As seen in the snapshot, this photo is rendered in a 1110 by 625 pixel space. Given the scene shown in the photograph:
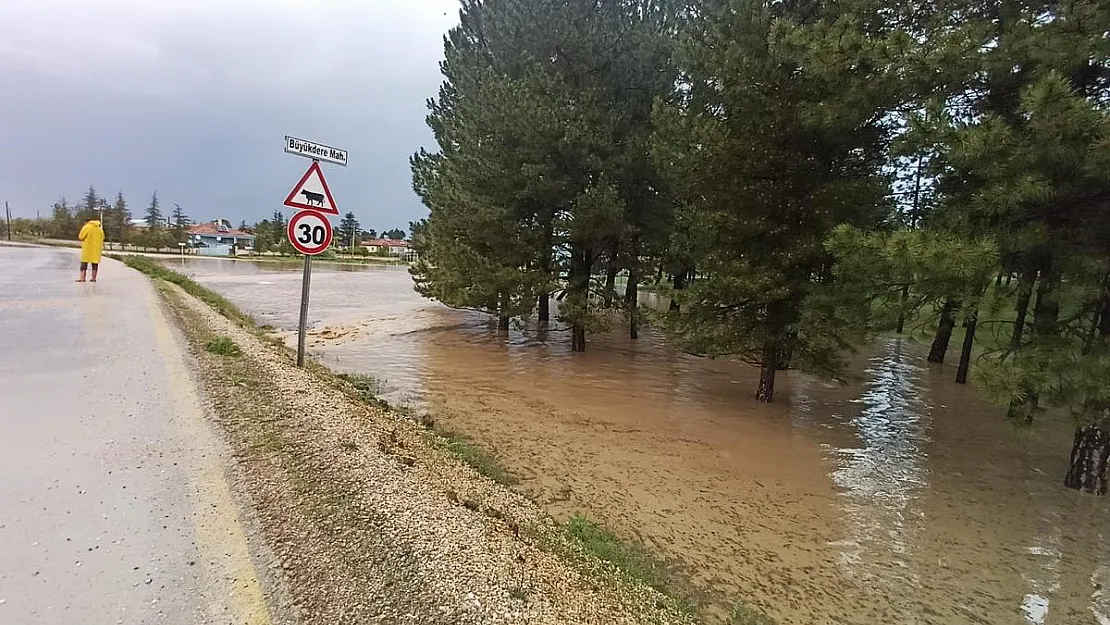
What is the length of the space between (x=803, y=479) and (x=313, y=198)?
6869 millimetres

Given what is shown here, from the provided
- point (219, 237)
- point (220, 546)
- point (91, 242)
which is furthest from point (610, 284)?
point (219, 237)

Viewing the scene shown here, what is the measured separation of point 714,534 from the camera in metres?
4.72

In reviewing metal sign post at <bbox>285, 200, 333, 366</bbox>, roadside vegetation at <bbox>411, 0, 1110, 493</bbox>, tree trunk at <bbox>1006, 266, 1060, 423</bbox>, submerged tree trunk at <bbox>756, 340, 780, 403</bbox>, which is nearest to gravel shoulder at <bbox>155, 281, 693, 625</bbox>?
metal sign post at <bbox>285, 200, 333, 366</bbox>

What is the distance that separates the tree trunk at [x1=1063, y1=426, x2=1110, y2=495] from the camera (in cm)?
609

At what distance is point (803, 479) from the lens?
629 cm

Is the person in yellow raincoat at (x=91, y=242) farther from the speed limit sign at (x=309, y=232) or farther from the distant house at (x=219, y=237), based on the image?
the distant house at (x=219, y=237)

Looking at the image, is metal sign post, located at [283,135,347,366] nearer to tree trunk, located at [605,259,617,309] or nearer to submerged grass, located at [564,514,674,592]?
submerged grass, located at [564,514,674,592]

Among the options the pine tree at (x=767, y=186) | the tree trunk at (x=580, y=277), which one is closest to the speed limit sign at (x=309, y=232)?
the pine tree at (x=767, y=186)

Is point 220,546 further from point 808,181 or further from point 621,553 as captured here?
point 808,181

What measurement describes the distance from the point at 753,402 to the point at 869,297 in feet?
11.7

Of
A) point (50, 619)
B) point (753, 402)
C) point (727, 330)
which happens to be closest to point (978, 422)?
point (753, 402)

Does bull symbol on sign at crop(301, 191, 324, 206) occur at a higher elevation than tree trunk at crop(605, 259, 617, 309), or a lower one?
higher

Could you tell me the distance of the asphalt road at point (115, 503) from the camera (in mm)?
2650

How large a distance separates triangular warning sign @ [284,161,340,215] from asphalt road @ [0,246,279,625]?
8.06 feet
